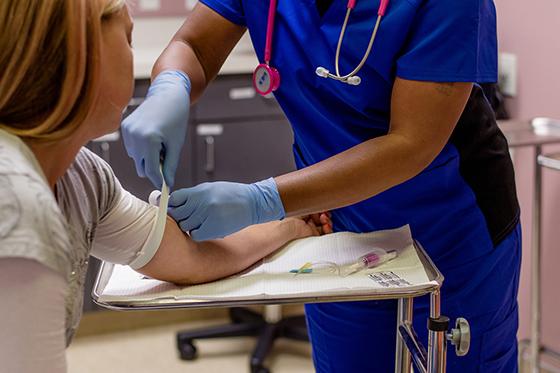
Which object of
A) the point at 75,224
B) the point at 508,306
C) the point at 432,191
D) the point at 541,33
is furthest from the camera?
the point at 541,33

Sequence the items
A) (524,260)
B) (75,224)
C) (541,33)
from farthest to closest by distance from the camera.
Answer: (524,260), (541,33), (75,224)

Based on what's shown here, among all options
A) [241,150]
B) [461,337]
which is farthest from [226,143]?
[461,337]

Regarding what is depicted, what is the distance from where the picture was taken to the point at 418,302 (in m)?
1.69

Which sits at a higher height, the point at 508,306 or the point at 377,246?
the point at 377,246

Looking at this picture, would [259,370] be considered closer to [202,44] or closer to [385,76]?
[202,44]

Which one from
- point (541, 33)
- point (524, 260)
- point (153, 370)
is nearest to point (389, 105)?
point (541, 33)

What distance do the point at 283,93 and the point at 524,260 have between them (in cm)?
161

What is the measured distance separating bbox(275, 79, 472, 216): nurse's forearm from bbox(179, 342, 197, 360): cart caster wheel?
1.80 metres

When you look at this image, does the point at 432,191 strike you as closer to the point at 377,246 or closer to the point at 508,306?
the point at 377,246

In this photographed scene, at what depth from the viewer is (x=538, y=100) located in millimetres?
2855

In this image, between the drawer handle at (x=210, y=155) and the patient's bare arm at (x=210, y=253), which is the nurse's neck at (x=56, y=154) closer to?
the patient's bare arm at (x=210, y=253)

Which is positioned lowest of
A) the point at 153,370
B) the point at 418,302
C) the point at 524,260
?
the point at 153,370

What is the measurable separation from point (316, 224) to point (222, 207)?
332mm

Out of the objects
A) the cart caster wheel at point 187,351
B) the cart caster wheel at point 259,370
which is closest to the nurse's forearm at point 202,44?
the cart caster wheel at point 259,370
